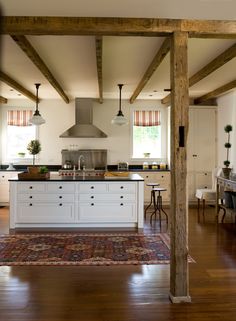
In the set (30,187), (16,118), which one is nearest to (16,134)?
(16,118)

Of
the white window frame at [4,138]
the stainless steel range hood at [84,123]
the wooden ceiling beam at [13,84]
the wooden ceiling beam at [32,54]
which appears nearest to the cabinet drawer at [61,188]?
the wooden ceiling beam at [32,54]

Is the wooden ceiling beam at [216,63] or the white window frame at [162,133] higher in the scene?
the wooden ceiling beam at [216,63]

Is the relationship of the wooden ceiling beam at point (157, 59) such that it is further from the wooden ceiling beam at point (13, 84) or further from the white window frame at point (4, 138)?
the white window frame at point (4, 138)

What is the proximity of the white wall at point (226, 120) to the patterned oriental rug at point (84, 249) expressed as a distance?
2.89 meters

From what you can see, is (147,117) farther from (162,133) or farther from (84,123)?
(84,123)

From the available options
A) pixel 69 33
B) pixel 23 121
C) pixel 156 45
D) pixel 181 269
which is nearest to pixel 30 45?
pixel 69 33

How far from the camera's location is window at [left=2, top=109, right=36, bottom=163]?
835cm

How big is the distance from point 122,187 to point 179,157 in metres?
2.58

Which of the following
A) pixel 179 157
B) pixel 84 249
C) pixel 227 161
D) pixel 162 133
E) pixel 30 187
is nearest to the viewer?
pixel 179 157

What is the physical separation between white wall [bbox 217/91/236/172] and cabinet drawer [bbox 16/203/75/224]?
3.64 meters

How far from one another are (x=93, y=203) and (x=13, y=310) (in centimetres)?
280

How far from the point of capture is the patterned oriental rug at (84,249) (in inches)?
154

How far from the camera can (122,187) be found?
542cm

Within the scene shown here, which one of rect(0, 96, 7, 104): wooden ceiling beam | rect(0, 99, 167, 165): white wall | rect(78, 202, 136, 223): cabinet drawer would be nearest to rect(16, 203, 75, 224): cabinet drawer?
rect(78, 202, 136, 223): cabinet drawer
